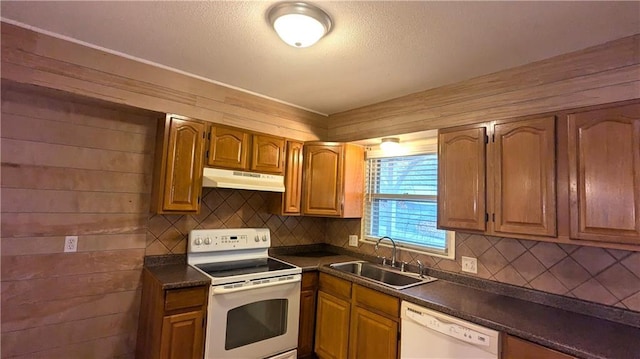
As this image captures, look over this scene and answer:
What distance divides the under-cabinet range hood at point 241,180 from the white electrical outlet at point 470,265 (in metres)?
1.59

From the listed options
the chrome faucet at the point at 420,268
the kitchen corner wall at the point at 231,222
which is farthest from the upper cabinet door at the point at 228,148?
the chrome faucet at the point at 420,268

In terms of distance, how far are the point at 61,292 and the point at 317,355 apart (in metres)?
1.97

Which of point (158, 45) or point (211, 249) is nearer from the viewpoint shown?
point (158, 45)

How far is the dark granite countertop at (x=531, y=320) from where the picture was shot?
4.59 feet

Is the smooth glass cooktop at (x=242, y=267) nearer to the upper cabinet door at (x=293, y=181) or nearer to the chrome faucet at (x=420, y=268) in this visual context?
the upper cabinet door at (x=293, y=181)

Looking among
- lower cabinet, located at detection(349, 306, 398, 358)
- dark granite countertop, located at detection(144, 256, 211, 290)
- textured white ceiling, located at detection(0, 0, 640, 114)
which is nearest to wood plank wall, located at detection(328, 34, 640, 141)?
textured white ceiling, located at detection(0, 0, 640, 114)

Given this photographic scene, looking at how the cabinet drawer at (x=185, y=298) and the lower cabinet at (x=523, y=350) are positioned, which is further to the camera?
the cabinet drawer at (x=185, y=298)

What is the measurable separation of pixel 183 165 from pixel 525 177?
2.29m

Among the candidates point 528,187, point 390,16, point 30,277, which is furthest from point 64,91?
point 528,187

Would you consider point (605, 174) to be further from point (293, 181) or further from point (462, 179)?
point (293, 181)

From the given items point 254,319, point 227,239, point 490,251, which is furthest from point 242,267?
point 490,251

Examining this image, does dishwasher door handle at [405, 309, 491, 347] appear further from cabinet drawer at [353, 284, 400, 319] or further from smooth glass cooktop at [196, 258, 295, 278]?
Answer: smooth glass cooktop at [196, 258, 295, 278]

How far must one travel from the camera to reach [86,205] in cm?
226

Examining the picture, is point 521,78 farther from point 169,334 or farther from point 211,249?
point 169,334
